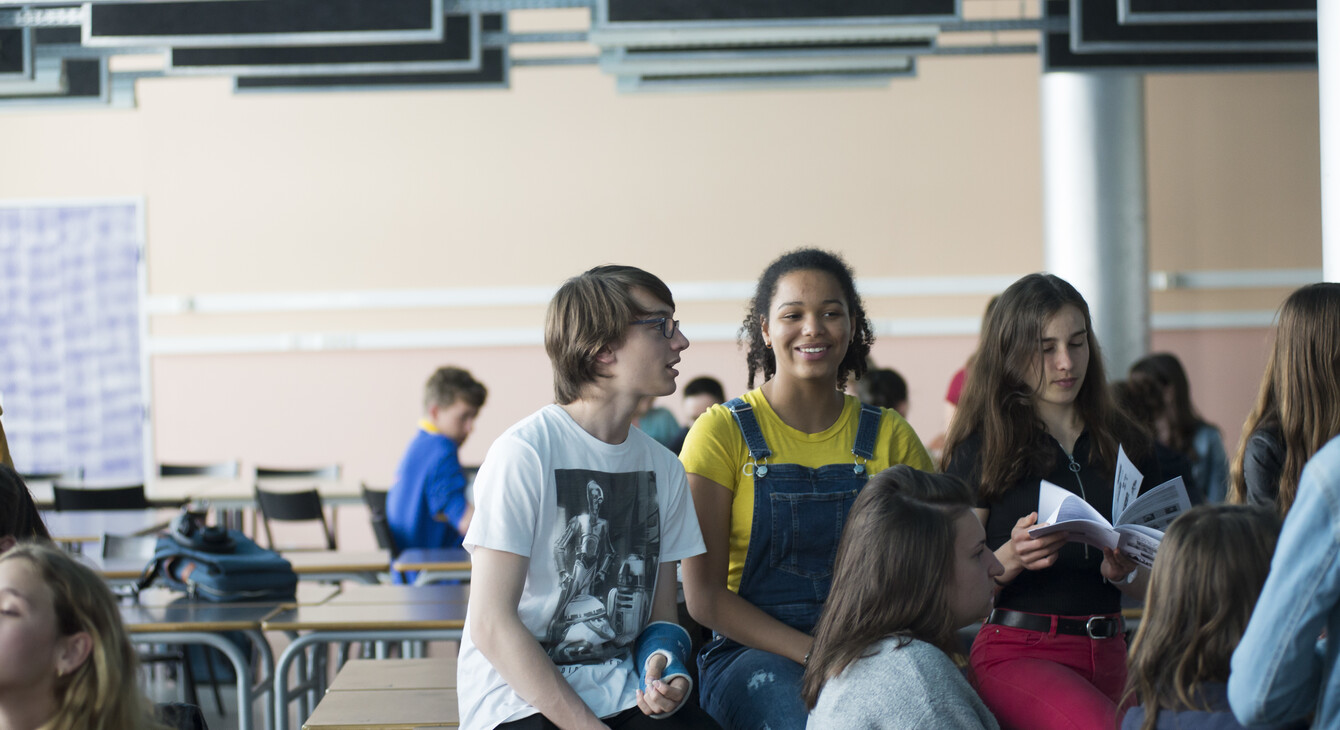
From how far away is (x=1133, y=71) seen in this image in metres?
4.18

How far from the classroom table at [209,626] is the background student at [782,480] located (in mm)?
1489

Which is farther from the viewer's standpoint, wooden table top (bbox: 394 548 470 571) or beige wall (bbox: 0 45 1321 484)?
beige wall (bbox: 0 45 1321 484)

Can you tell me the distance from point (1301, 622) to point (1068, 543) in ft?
2.91

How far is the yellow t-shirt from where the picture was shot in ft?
7.26

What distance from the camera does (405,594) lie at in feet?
11.2

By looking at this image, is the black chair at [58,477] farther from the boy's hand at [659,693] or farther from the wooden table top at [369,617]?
the boy's hand at [659,693]

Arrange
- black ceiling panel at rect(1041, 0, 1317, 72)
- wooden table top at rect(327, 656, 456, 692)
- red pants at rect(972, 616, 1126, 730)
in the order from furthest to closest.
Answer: black ceiling panel at rect(1041, 0, 1317, 72) → wooden table top at rect(327, 656, 456, 692) → red pants at rect(972, 616, 1126, 730)

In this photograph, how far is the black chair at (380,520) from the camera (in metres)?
4.42

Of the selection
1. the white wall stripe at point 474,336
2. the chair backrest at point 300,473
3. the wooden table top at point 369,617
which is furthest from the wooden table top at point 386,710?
the white wall stripe at point 474,336

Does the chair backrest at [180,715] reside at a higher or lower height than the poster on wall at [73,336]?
lower

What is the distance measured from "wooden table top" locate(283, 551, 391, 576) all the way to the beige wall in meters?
3.49

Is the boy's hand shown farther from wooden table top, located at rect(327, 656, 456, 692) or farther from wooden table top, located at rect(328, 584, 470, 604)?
wooden table top, located at rect(328, 584, 470, 604)

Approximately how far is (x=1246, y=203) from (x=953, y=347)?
2.18 m

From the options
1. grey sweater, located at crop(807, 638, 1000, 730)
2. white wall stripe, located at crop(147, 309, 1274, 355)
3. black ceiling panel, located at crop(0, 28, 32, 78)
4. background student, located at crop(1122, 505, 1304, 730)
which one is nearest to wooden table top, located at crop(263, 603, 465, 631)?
grey sweater, located at crop(807, 638, 1000, 730)
